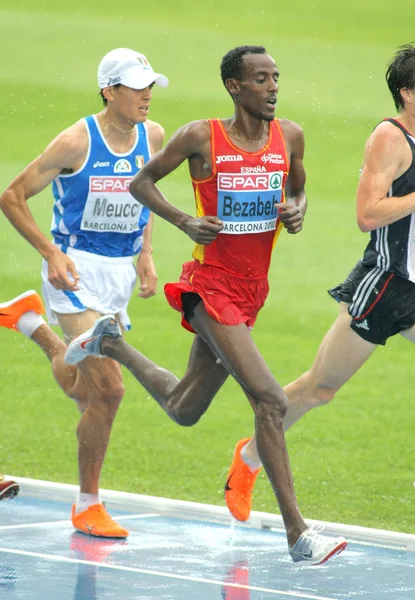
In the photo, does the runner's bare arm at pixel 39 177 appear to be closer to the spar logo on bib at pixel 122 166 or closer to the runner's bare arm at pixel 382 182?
the spar logo on bib at pixel 122 166

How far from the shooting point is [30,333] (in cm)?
881

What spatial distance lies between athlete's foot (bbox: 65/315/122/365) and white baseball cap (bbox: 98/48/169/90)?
1.28m

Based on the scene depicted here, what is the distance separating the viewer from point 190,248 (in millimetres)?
15297

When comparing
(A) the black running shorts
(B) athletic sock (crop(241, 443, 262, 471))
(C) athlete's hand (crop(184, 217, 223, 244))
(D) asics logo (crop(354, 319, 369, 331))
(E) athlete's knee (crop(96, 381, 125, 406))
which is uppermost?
(C) athlete's hand (crop(184, 217, 223, 244))

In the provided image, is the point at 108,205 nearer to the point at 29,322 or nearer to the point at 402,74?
the point at 29,322

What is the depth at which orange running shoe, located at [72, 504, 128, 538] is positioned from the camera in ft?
24.7

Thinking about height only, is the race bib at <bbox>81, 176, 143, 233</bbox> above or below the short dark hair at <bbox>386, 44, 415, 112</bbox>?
below

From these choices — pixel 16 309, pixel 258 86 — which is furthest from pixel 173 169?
pixel 16 309

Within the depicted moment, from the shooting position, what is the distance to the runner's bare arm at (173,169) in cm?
638

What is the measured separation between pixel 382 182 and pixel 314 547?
1.82 m

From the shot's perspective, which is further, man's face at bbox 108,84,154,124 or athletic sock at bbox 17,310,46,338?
athletic sock at bbox 17,310,46,338

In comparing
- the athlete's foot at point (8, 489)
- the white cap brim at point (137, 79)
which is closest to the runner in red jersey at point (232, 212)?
the white cap brim at point (137, 79)

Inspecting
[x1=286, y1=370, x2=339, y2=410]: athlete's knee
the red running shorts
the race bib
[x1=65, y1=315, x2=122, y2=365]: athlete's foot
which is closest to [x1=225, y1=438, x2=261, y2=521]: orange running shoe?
[x1=286, y1=370, x2=339, y2=410]: athlete's knee

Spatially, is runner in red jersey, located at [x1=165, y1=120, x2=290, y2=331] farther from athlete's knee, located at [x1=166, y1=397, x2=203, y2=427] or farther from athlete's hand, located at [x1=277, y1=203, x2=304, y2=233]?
athlete's knee, located at [x1=166, y1=397, x2=203, y2=427]
